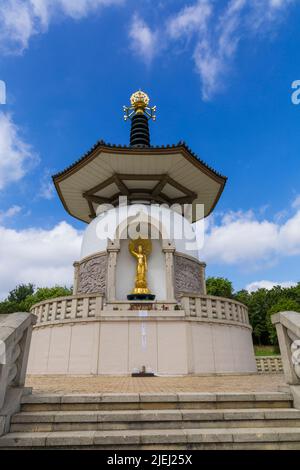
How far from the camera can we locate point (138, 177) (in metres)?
15.7

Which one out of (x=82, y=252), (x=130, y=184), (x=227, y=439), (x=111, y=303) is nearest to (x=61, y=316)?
(x=111, y=303)

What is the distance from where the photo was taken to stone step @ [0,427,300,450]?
3.19 metres

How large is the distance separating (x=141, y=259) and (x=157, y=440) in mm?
11770

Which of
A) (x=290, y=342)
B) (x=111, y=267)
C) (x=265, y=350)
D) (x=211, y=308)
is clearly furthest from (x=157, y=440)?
(x=265, y=350)

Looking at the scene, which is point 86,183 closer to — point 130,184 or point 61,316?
point 130,184

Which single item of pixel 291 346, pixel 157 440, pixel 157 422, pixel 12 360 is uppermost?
pixel 291 346

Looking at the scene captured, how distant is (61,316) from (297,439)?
30.2 ft

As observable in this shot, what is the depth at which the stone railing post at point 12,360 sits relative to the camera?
141 inches

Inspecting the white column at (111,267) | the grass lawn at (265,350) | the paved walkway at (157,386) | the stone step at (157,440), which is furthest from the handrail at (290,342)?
the grass lawn at (265,350)

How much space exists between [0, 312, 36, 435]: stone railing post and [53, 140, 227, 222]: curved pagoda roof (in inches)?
434

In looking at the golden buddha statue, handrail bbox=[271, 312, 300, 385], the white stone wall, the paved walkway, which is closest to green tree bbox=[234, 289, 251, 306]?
the golden buddha statue

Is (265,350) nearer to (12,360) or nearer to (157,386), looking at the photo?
(157,386)

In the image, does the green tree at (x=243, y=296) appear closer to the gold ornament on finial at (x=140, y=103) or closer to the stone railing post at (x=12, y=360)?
the gold ornament on finial at (x=140, y=103)

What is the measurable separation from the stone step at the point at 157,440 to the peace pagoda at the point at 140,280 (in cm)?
650
